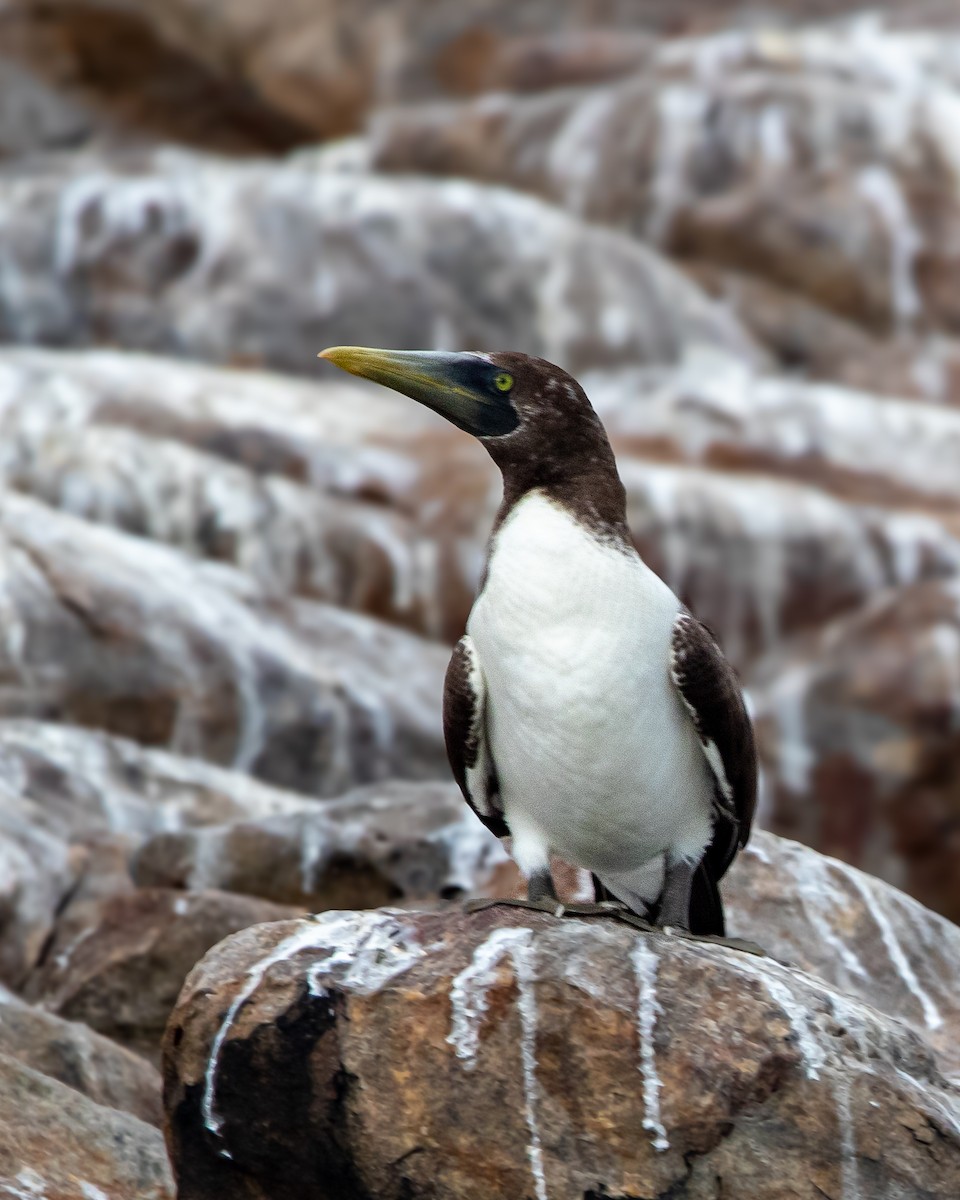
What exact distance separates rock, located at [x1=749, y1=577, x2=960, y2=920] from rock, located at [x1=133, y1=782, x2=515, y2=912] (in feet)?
20.0

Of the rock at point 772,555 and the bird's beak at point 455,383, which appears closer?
the bird's beak at point 455,383

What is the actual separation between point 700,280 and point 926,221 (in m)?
2.79

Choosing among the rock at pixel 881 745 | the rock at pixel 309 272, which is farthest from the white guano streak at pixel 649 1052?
the rock at pixel 309 272

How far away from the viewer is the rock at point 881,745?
13.8 m

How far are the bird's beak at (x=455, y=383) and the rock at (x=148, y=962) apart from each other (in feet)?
8.18

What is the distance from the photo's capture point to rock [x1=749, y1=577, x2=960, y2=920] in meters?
13.8

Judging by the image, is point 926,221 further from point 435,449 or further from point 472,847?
point 472,847

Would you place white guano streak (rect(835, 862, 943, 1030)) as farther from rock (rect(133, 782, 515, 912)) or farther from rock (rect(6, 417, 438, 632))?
rock (rect(6, 417, 438, 632))

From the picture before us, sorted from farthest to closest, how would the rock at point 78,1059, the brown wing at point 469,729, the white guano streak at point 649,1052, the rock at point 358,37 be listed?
the rock at point 358,37, the rock at point 78,1059, the brown wing at point 469,729, the white guano streak at point 649,1052

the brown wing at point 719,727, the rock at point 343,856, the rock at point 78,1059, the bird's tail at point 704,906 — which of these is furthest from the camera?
the rock at point 343,856

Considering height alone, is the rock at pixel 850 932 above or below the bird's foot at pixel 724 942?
below

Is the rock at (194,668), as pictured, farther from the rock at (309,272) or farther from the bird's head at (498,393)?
the rock at (309,272)

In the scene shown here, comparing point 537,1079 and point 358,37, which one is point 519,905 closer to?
point 537,1079

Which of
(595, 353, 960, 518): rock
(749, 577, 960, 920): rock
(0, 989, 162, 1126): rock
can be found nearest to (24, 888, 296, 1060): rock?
(0, 989, 162, 1126): rock
